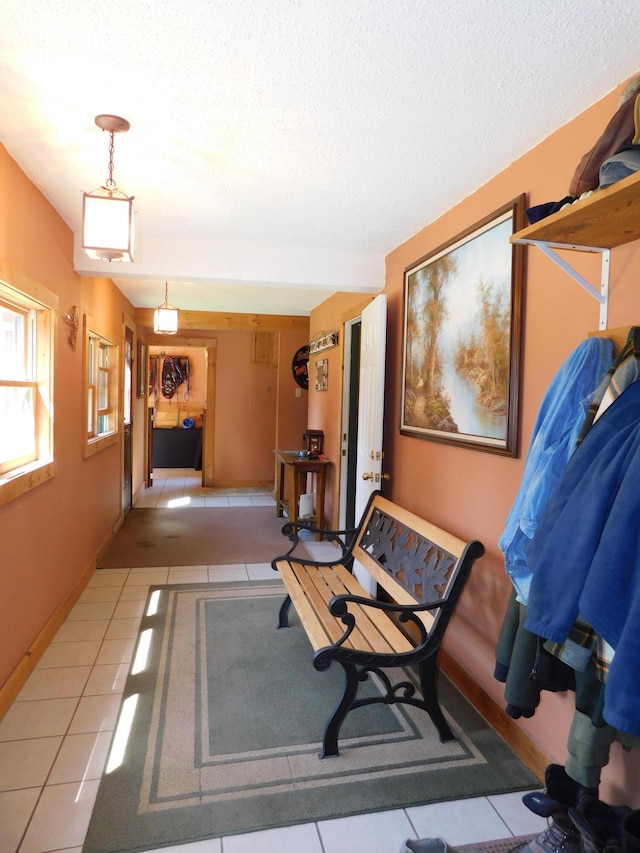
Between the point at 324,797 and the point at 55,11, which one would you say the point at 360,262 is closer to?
the point at 55,11

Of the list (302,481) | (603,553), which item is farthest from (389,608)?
(302,481)

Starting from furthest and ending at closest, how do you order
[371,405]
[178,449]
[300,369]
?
[178,449] → [300,369] → [371,405]

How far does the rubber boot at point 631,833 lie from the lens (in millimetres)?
1240

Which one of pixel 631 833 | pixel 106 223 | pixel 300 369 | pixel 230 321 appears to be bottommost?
pixel 631 833

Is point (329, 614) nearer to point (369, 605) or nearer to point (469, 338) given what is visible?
point (369, 605)

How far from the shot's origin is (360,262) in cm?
368

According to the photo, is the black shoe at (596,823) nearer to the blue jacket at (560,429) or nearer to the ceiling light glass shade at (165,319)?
the blue jacket at (560,429)

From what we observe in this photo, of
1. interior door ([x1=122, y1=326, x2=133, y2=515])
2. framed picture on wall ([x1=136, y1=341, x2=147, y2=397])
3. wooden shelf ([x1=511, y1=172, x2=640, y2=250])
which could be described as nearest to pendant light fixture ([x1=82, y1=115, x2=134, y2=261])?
wooden shelf ([x1=511, y1=172, x2=640, y2=250])

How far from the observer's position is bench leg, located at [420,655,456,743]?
2148 mm

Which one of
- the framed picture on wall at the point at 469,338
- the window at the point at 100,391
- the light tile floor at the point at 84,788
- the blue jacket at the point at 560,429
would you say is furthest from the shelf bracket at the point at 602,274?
the window at the point at 100,391

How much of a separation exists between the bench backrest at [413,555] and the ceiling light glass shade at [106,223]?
174 centimetres

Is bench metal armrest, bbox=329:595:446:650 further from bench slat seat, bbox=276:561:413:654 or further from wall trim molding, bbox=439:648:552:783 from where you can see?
wall trim molding, bbox=439:648:552:783

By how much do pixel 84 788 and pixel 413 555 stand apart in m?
1.55

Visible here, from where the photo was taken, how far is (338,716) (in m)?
2.04
